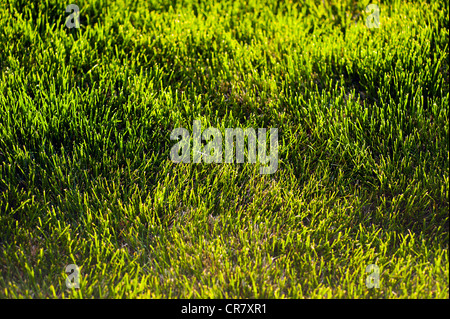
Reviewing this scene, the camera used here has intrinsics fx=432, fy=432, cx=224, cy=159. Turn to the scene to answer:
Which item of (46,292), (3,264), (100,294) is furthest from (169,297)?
(3,264)

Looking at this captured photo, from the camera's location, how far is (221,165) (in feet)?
8.71

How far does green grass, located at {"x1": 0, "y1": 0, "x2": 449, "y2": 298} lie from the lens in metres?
2.21

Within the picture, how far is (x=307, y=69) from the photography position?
10.4 ft
